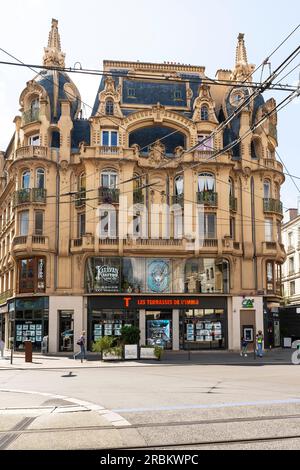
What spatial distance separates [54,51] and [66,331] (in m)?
20.8

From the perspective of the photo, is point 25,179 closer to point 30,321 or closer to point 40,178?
point 40,178

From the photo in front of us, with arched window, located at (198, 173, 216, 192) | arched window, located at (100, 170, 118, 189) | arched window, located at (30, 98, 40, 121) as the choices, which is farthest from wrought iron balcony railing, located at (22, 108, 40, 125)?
arched window, located at (198, 173, 216, 192)

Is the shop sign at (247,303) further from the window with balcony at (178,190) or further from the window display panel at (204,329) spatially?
the window with balcony at (178,190)

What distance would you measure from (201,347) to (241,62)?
21963 mm

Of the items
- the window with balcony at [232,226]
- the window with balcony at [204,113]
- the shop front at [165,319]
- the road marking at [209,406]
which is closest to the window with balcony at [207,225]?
the window with balcony at [232,226]

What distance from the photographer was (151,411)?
11664 mm

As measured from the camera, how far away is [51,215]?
37531mm

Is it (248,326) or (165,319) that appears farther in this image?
(248,326)

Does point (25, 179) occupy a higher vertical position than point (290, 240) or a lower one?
higher

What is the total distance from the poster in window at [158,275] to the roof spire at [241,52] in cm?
1733

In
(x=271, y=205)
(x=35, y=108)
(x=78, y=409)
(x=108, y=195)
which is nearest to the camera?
(x=78, y=409)

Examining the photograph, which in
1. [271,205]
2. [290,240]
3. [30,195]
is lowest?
[290,240]

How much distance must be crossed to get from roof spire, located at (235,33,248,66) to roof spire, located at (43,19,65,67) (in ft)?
44.7

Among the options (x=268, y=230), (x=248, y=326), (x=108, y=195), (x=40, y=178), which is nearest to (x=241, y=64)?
(x=268, y=230)
